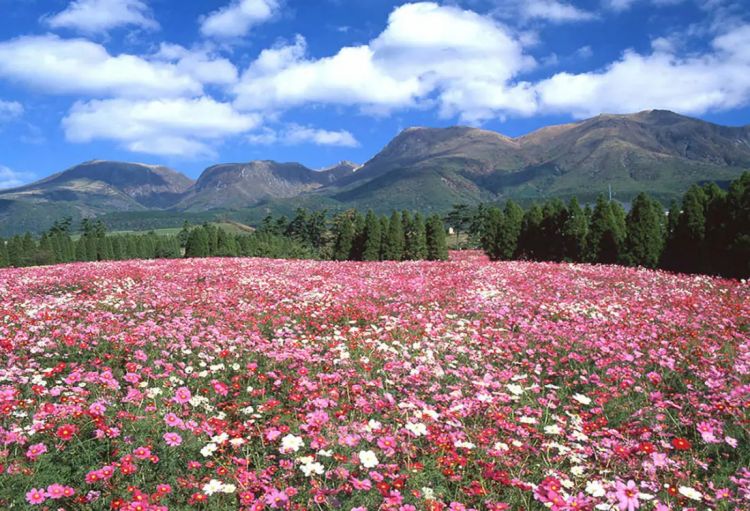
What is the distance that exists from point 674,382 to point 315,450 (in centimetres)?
573

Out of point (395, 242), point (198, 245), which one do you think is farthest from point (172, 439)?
point (198, 245)

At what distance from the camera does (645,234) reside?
32469 millimetres

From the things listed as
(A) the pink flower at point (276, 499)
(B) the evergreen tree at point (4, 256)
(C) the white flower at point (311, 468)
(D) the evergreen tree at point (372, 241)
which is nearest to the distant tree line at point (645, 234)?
(D) the evergreen tree at point (372, 241)

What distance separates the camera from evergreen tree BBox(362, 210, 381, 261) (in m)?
52.2

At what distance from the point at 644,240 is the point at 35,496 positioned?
119 ft

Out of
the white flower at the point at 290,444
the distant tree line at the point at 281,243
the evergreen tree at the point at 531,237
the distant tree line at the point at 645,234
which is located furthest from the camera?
the distant tree line at the point at 281,243

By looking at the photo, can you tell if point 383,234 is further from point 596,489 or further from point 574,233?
point 596,489

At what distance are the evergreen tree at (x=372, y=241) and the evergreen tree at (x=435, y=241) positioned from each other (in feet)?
18.6

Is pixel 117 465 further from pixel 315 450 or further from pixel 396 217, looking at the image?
pixel 396 217

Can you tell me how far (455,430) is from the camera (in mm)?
5020

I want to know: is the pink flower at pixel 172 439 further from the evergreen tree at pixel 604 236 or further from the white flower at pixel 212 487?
the evergreen tree at pixel 604 236

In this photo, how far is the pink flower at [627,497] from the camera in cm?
330

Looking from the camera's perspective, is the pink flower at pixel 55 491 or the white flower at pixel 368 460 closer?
the pink flower at pixel 55 491

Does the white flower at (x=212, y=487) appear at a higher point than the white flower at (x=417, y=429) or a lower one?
lower
